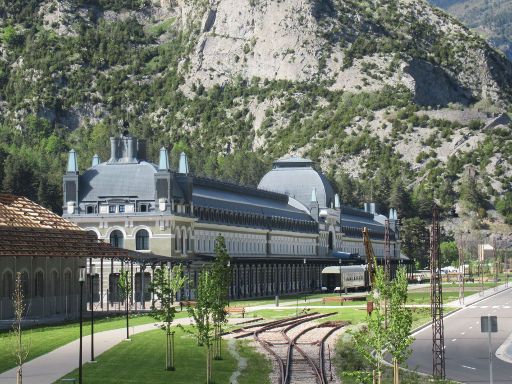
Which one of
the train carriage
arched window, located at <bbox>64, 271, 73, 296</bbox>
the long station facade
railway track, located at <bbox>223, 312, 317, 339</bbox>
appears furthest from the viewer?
the train carriage

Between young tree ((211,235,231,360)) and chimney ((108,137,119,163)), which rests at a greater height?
chimney ((108,137,119,163))

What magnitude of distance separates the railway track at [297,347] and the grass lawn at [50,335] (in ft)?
33.7

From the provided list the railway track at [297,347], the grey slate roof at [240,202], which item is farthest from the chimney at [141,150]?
the railway track at [297,347]

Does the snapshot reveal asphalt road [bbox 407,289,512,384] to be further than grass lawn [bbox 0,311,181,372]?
No

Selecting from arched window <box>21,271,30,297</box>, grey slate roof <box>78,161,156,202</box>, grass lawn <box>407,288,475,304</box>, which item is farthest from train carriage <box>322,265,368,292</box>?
arched window <box>21,271,30,297</box>

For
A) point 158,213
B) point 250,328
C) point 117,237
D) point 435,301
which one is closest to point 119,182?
point 117,237

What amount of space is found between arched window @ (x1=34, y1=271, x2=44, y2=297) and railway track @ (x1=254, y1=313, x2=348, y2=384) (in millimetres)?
16538

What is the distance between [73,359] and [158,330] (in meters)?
20.9

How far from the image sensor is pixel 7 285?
93.9 metres

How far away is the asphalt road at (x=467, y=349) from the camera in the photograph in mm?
64500

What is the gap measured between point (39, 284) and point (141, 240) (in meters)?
41.4

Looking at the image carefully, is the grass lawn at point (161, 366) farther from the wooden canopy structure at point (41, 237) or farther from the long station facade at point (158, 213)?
the long station facade at point (158, 213)

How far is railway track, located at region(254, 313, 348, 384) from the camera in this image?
6371cm

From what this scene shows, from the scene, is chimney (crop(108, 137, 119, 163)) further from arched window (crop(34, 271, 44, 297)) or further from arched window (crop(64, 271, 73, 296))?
arched window (crop(34, 271, 44, 297))
